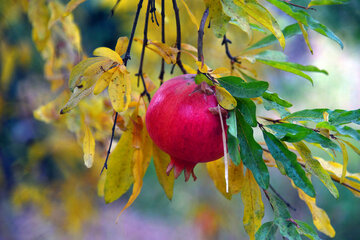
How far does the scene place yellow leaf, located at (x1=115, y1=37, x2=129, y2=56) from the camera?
2.17 feet

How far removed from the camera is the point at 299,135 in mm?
521

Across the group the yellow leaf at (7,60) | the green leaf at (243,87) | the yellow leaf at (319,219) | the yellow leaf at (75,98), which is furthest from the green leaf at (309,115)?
the yellow leaf at (7,60)

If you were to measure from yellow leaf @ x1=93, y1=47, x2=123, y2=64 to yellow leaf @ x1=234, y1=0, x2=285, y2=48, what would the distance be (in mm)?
229

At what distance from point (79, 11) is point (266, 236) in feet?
7.93

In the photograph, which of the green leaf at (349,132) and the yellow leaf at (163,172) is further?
the yellow leaf at (163,172)

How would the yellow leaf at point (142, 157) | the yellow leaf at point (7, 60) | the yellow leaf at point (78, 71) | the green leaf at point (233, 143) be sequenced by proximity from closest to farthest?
the green leaf at point (233, 143) < the yellow leaf at point (78, 71) < the yellow leaf at point (142, 157) < the yellow leaf at point (7, 60)

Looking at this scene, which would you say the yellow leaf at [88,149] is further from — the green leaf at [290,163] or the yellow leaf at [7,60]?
the yellow leaf at [7,60]

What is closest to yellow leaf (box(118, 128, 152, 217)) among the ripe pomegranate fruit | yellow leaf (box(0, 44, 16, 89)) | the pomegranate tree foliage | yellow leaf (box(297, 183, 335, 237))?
the pomegranate tree foliage

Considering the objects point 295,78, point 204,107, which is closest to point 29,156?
point 204,107

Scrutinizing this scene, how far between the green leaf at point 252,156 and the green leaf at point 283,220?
87 mm

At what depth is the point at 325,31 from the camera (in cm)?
62

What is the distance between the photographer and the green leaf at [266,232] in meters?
0.57

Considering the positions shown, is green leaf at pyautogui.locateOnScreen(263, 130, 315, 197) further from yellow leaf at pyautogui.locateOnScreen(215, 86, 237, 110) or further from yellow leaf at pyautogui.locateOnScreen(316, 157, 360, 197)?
yellow leaf at pyautogui.locateOnScreen(316, 157, 360, 197)

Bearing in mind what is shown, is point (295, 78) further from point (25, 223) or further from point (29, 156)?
point (25, 223)
